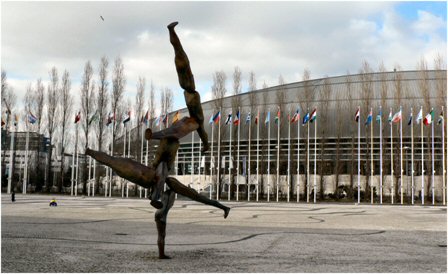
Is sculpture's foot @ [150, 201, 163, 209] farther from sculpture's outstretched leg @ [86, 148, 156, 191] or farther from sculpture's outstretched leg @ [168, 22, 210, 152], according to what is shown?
sculpture's outstretched leg @ [168, 22, 210, 152]

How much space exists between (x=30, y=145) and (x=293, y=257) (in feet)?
177

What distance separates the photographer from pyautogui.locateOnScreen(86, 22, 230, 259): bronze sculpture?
867 centimetres

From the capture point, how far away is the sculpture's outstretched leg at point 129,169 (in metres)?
8.62

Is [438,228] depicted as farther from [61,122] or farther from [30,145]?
[30,145]

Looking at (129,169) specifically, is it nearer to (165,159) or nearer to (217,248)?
(165,159)

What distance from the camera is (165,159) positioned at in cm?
902

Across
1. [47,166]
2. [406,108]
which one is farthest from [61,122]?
[406,108]

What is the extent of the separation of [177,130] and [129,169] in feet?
3.80

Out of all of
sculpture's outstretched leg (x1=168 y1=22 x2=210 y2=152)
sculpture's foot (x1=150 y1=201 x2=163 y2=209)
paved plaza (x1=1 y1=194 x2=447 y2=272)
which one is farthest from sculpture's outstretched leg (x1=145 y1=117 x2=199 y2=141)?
paved plaza (x1=1 y1=194 x2=447 y2=272)

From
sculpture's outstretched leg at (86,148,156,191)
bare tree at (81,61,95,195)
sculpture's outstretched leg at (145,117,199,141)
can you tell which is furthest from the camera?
bare tree at (81,61,95,195)

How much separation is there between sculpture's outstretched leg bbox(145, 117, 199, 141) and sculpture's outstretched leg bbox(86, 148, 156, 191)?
23.5 inches

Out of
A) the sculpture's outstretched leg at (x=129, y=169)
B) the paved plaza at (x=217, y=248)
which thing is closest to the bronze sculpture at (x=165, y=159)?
the sculpture's outstretched leg at (x=129, y=169)

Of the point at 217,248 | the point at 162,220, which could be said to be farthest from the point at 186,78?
the point at 217,248

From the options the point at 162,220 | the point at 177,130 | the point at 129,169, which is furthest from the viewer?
the point at 162,220
